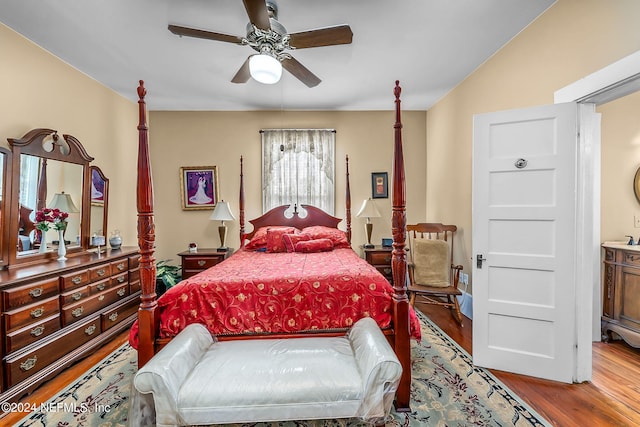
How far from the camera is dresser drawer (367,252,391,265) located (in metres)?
4.12

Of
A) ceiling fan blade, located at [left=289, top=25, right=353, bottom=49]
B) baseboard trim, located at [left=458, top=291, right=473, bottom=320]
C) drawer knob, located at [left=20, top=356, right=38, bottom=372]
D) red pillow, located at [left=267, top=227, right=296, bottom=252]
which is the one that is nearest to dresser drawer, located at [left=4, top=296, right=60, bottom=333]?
drawer knob, located at [left=20, top=356, right=38, bottom=372]

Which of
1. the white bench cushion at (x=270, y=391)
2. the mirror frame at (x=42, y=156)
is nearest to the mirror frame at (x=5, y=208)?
the mirror frame at (x=42, y=156)

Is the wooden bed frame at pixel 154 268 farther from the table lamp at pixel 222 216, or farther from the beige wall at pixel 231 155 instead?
the beige wall at pixel 231 155

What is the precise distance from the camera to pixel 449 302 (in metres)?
3.77

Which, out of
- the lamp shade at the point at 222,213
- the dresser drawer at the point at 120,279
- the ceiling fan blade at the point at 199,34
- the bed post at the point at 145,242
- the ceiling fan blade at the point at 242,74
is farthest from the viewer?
the lamp shade at the point at 222,213

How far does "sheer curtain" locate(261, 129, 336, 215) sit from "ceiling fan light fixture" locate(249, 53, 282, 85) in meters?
2.37

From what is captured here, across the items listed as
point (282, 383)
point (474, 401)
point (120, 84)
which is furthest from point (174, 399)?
point (120, 84)

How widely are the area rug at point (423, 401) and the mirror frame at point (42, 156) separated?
1.17 m

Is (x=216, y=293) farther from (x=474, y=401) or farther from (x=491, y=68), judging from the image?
(x=491, y=68)

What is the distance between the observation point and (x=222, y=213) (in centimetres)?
421

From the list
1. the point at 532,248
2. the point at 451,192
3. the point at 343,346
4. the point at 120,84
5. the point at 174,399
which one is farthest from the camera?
the point at 451,192

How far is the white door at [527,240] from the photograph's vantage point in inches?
84.6

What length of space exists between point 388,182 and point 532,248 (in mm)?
2606

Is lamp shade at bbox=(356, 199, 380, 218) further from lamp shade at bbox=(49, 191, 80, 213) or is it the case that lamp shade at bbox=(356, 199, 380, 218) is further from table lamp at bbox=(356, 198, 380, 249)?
lamp shade at bbox=(49, 191, 80, 213)
